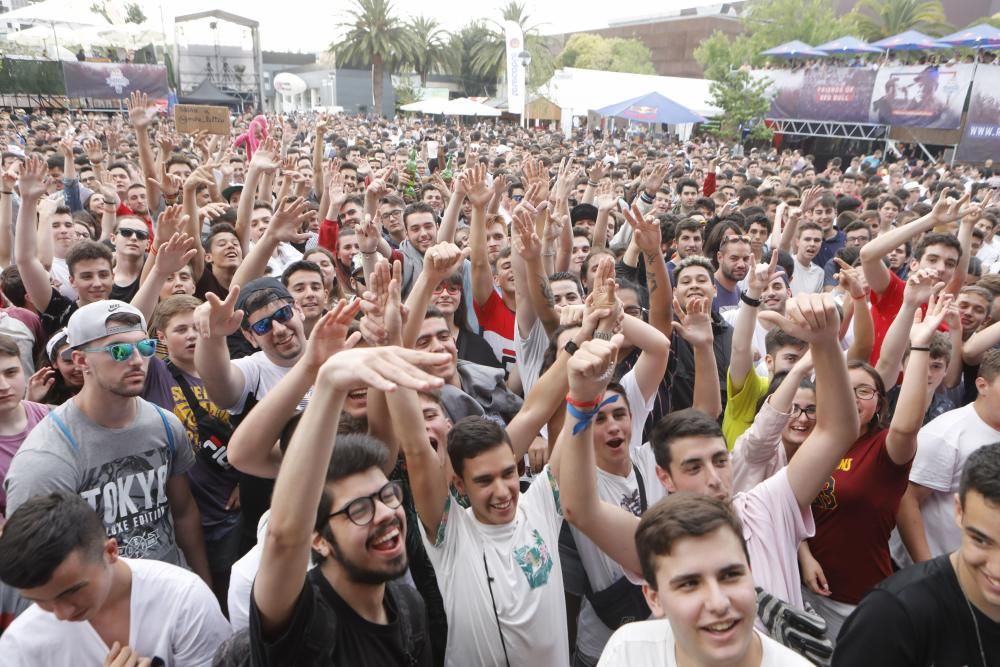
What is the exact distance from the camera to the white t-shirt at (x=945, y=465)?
2889 millimetres

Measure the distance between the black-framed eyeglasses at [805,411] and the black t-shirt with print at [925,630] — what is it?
1243 millimetres

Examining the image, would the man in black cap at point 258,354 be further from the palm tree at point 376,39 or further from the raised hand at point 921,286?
the palm tree at point 376,39

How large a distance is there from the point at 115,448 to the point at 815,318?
262 cm

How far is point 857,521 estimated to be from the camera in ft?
9.05

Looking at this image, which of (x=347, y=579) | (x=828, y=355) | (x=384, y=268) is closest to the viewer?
(x=347, y=579)

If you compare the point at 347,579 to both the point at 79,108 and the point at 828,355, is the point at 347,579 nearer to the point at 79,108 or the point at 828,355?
the point at 828,355

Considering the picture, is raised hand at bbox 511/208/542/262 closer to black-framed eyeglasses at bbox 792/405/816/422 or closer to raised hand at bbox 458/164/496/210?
raised hand at bbox 458/164/496/210

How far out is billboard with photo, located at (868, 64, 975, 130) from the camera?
23375 mm

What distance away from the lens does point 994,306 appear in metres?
4.59

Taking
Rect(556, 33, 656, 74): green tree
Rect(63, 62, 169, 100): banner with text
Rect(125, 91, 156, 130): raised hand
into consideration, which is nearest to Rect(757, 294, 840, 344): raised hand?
Rect(125, 91, 156, 130): raised hand

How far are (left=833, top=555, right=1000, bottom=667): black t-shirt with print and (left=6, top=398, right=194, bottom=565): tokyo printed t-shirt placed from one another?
253cm

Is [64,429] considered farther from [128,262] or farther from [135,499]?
[128,262]

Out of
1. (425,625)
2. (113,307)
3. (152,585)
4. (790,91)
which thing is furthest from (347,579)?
(790,91)

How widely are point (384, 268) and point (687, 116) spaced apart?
2267 cm
